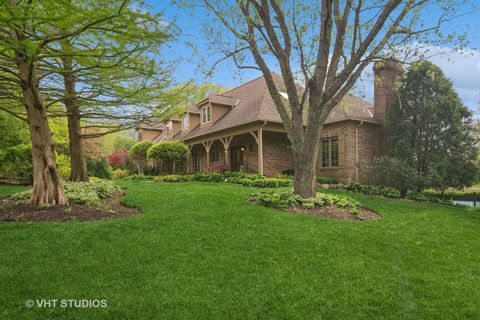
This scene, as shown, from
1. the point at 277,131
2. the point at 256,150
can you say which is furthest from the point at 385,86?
the point at 256,150

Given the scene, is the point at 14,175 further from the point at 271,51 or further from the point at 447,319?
the point at 447,319

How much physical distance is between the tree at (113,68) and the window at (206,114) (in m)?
9.55

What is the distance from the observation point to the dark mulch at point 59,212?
627 cm

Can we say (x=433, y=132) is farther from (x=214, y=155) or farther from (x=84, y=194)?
(x=214, y=155)

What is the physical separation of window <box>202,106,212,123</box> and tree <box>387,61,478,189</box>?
427 inches

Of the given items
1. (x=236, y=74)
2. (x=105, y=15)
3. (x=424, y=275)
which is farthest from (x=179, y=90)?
(x=424, y=275)

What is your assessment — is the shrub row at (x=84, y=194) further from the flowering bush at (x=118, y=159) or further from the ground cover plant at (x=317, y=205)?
the flowering bush at (x=118, y=159)

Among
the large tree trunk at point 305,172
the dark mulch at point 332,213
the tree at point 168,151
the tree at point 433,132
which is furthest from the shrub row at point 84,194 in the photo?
the tree at point 433,132

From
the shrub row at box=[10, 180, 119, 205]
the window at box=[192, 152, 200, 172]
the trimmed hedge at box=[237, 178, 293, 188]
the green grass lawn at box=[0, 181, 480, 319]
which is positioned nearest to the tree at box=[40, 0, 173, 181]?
the shrub row at box=[10, 180, 119, 205]

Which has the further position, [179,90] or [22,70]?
[179,90]

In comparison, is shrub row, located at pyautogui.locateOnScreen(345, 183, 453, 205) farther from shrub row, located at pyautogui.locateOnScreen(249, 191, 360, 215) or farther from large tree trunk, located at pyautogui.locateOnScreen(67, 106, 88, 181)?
large tree trunk, located at pyautogui.locateOnScreen(67, 106, 88, 181)

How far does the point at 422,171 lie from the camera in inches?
508

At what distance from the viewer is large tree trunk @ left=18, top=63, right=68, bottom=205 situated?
7098 mm

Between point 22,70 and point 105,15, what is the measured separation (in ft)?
11.5
